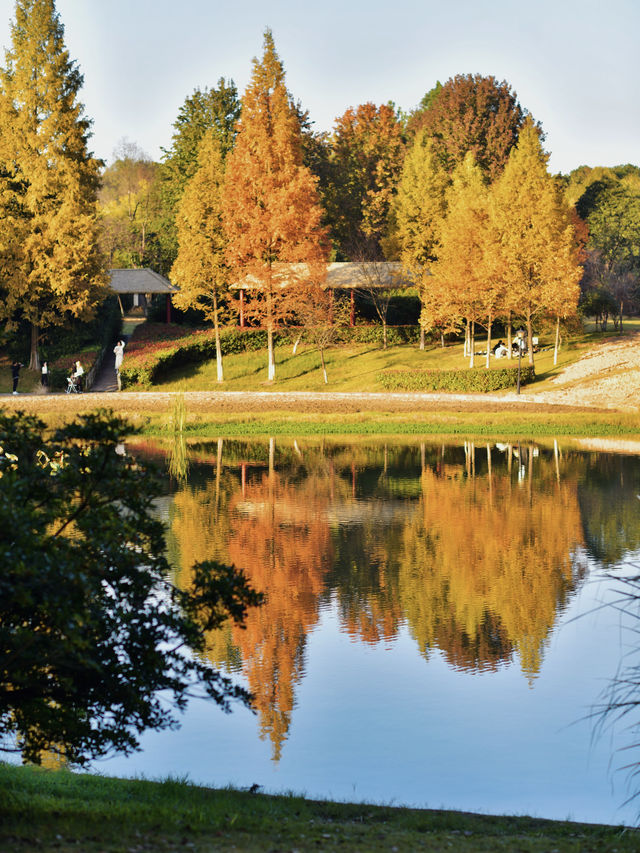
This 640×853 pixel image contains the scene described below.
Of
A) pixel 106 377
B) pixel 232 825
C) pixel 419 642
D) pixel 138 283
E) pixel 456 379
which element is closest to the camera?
pixel 232 825

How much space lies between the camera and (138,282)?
205 feet

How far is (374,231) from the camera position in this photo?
217 ft

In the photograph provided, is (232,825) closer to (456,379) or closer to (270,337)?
(456,379)

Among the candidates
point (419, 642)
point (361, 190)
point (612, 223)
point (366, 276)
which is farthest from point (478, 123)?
point (419, 642)

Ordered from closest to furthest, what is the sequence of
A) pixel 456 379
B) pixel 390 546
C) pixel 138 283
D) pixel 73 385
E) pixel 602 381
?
pixel 390 546
pixel 602 381
pixel 456 379
pixel 73 385
pixel 138 283

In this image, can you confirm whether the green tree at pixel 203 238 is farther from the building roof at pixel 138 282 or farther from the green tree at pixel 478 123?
the green tree at pixel 478 123

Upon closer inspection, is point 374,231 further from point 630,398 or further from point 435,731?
point 435,731

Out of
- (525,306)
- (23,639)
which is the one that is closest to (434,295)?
(525,306)

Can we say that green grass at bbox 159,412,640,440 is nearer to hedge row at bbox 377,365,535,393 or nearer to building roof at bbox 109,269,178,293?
hedge row at bbox 377,365,535,393

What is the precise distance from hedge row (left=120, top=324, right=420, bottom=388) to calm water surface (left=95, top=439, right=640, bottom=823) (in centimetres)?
2338

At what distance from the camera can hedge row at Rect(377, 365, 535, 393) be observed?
42906 mm

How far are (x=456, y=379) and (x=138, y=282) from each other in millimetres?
26943

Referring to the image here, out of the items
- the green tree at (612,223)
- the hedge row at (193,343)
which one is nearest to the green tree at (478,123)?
the green tree at (612,223)

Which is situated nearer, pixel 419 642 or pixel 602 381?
pixel 419 642
